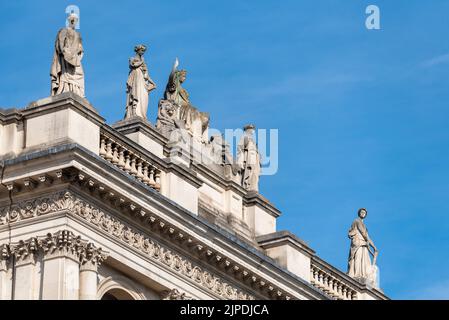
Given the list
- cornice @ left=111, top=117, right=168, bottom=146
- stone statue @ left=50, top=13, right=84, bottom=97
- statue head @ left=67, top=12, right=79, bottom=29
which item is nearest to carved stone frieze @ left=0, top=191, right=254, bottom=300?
stone statue @ left=50, top=13, right=84, bottom=97

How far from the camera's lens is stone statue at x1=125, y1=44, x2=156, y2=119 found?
54.5m

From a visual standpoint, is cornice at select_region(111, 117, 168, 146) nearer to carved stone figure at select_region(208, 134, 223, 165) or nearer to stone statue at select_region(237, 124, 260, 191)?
carved stone figure at select_region(208, 134, 223, 165)

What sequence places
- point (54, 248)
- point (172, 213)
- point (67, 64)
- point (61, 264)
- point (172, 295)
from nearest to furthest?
point (61, 264), point (54, 248), point (67, 64), point (172, 213), point (172, 295)

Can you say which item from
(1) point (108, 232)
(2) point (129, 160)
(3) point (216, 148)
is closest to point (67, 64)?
(2) point (129, 160)

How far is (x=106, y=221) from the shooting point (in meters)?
50.4

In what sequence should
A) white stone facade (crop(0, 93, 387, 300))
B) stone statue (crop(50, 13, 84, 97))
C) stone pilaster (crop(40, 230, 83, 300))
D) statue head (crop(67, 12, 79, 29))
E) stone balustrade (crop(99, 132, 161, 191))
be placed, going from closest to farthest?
stone pilaster (crop(40, 230, 83, 300)) < white stone facade (crop(0, 93, 387, 300)) < stone statue (crop(50, 13, 84, 97)) < stone balustrade (crop(99, 132, 161, 191)) < statue head (crop(67, 12, 79, 29))

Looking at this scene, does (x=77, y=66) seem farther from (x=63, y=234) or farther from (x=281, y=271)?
(x=281, y=271)

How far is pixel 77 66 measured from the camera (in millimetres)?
51562

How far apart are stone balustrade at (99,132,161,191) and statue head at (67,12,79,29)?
274 centimetres

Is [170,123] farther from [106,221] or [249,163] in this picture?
[106,221]

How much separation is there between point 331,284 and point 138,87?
8.66 m

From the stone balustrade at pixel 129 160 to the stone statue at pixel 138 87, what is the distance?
1729 millimetres

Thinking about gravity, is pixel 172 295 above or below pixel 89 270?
above
